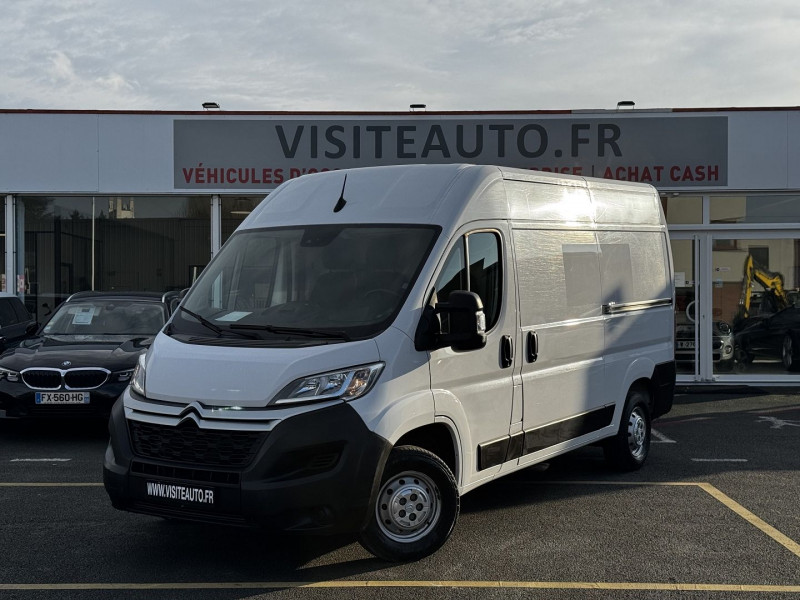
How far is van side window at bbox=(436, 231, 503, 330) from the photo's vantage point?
5.91m

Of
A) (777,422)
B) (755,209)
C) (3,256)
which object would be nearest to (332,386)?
(777,422)

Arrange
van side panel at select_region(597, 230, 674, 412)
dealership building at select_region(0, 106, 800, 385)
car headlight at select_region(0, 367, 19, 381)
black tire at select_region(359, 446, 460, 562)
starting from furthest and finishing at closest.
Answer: dealership building at select_region(0, 106, 800, 385) → car headlight at select_region(0, 367, 19, 381) → van side panel at select_region(597, 230, 674, 412) → black tire at select_region(359, 446, 460, 562)

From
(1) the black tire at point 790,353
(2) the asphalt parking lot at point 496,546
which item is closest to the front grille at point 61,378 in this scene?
(2) the asphalt parking lot at point 496,546

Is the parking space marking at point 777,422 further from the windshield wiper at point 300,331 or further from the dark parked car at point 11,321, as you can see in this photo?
the dark parked car at point 11,321

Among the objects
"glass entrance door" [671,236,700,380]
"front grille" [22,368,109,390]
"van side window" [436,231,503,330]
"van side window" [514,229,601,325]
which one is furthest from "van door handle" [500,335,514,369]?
"glass entrance door" [671,236,700,380]

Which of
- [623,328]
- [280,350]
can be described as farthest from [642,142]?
[280,350]

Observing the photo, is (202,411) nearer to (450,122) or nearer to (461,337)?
(461,337)

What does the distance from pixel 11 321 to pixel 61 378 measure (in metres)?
4.22

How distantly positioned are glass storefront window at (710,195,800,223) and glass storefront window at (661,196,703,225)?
A: 0.70 feet

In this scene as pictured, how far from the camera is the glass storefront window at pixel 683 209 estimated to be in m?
15.8

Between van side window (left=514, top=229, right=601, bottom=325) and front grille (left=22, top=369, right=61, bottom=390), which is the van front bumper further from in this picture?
front grille (left=22, top=369, right=61, bottom=390)

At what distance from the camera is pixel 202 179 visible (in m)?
15.8

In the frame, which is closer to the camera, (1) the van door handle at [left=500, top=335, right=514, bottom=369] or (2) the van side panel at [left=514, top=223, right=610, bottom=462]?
(1) the van door handle at [left=500, top=335, right=514, bottom=369]

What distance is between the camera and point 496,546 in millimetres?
5891
